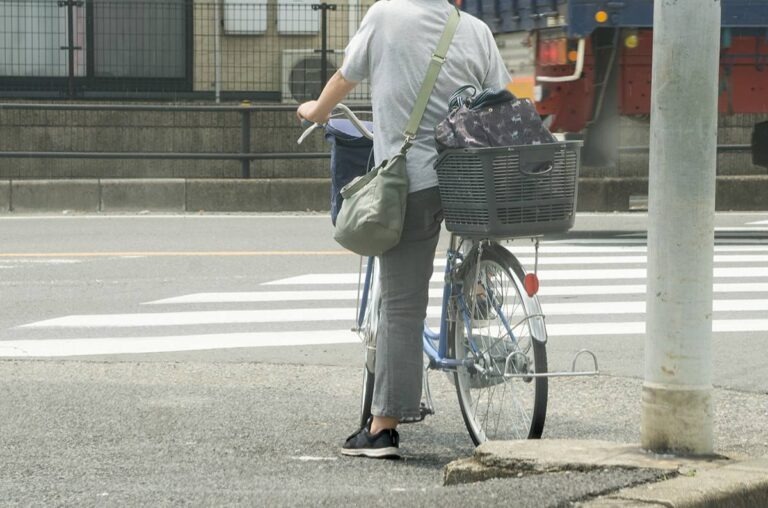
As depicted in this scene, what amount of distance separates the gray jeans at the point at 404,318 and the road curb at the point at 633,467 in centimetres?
56

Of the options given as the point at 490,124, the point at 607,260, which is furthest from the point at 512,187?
the point at 607,260

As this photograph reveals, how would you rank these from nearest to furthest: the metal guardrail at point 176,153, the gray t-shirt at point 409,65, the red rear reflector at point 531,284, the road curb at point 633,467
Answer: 1. the road curb at point 633,467
2. the red rear reflector at point 531,284
3. the gray t-shirt at point 409,65
4. the metal guardrail at point 176,153

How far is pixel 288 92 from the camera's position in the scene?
2102 centimetres

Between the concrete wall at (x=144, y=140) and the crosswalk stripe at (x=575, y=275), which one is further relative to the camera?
the concrete wall at (x=144, y=140)

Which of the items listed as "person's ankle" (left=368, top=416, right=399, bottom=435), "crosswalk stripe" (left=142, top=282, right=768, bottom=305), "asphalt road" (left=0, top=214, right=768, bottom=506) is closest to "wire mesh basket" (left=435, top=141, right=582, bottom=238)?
"person's ankle" (left=368, top=416, right=399, bottom=435)

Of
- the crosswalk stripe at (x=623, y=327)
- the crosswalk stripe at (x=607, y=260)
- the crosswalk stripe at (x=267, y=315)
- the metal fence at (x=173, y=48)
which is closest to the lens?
the crosswalk stripe at (x=623, y=327)

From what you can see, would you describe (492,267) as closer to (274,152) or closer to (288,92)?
(274,152)

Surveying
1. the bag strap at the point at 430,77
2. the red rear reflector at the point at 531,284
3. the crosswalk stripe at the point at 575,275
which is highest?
the bag strap at the point at 430,77

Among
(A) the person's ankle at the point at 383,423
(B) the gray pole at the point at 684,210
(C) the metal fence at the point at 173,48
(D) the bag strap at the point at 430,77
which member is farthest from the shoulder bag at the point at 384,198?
(C) the metal fence at the point at 173,48

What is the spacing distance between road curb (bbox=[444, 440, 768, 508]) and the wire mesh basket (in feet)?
2.49

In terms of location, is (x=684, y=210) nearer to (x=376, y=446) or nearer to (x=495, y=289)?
(x=495, y=289)

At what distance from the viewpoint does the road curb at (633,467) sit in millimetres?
4363

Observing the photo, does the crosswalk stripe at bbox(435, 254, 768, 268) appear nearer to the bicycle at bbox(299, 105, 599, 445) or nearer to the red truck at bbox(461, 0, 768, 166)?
the red truck at bbox(461, 0, 768, 166)

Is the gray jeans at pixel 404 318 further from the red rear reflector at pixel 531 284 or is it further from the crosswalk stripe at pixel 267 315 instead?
the crosswalk stripe at pixel 267 315
